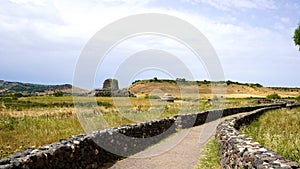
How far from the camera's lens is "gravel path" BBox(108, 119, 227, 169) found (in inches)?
422

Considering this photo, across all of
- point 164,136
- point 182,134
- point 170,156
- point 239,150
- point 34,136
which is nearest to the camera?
point 239,150

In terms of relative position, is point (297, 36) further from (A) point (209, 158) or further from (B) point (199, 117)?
(A) point (209, 158)

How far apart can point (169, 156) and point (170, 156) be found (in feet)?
0.11

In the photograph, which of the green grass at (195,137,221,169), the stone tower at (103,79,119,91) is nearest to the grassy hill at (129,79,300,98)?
the stone tower at (103,79,119,91)

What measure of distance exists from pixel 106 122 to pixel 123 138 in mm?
6893

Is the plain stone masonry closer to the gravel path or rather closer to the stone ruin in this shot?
the gravel path

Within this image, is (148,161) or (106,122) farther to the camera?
(106,122)

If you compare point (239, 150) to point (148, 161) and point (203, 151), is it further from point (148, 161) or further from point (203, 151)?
point (203, 151)

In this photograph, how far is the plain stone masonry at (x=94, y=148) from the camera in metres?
6.65

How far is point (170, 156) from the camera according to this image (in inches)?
480

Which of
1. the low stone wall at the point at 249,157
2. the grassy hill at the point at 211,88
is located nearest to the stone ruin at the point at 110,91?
the grassy hill at the point at 211,88

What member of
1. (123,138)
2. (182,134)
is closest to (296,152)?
(123,138)

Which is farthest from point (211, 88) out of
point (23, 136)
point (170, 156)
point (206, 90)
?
point (23, 136)

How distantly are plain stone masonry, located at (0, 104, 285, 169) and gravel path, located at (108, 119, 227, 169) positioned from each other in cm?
41
